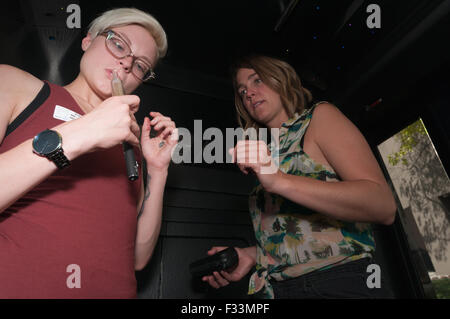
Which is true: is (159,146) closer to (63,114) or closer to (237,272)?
(63,114)

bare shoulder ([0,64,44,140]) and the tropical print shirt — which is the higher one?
bare shoulder ([0,64,44,140])

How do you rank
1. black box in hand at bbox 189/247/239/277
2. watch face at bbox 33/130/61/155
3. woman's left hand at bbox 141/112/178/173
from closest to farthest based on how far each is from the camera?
watch face at bbox 33/130/61/155 → woman's left hand at bbox 141/112/178/173 → black box in hand at bbox 189/247/239/277

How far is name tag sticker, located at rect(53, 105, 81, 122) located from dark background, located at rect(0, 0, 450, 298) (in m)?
0.71

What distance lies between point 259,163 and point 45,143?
51 centimetres

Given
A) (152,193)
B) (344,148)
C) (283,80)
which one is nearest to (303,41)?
(283,80)

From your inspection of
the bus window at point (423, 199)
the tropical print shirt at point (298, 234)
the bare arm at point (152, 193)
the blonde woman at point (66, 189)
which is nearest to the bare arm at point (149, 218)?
the bare arm at point (152, 193)

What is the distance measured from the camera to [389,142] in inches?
62.9

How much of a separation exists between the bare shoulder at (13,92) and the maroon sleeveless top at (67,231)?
0.05 feet

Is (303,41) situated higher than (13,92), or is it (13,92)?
(303,41)

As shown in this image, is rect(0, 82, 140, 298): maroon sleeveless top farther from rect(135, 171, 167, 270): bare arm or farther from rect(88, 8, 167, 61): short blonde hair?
rect(88, 8, 167, 61): short blonde hair

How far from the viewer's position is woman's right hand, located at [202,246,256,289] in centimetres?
115

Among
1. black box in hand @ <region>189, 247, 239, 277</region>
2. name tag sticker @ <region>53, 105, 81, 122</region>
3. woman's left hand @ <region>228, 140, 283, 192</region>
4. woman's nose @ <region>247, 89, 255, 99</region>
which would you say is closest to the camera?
name tag sticker @ <region>53, 105, 81, 122</region>

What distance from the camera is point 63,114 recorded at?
0.67 meters

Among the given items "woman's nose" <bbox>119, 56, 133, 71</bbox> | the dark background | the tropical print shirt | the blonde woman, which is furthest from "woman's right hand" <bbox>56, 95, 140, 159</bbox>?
the dark background
